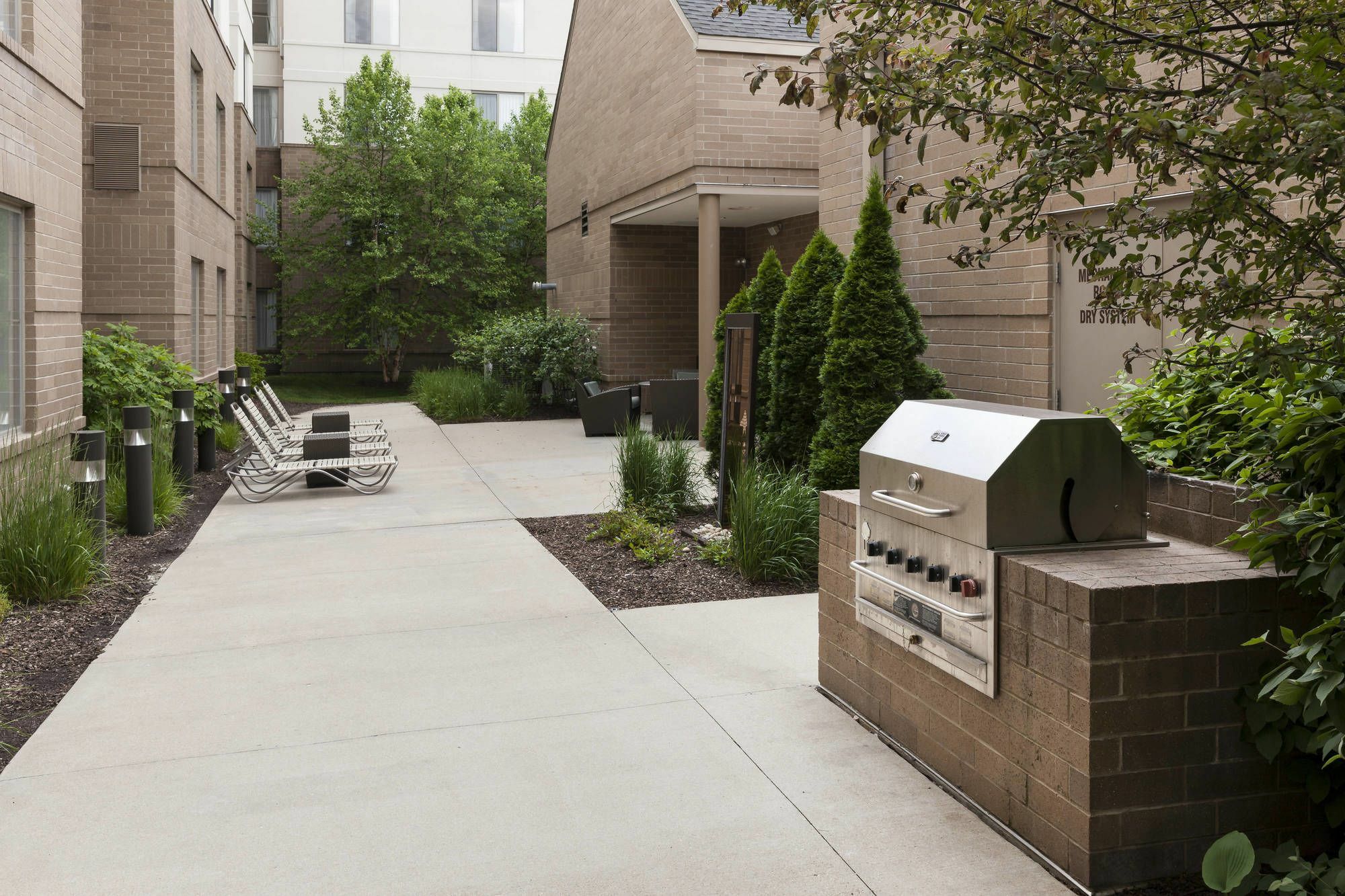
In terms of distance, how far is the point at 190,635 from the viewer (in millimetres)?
6430

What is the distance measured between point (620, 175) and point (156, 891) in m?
17.9

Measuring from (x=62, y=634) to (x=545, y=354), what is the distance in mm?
14907

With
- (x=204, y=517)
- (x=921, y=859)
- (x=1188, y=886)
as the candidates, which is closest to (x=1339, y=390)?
(x=1188, y=886)

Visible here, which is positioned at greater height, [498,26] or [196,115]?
[498,26]

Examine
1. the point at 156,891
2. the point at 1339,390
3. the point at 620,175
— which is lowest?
the point at 156,891

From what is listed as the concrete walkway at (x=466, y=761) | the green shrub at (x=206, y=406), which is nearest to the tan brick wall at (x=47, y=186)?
the concrete walkway at (x=466, y=761)

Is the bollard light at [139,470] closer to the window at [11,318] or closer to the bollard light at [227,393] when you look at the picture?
the window at [11,318]

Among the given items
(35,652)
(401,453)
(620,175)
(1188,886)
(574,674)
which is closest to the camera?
(1188,886)

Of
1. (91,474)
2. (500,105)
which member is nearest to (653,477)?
(91,474)

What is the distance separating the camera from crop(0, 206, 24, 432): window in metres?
8.72

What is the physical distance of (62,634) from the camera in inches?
254

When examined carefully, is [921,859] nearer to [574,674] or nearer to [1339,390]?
[1339,390]

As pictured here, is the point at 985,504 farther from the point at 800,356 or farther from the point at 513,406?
the point at 513,406

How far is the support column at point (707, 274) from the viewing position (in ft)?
54.2
